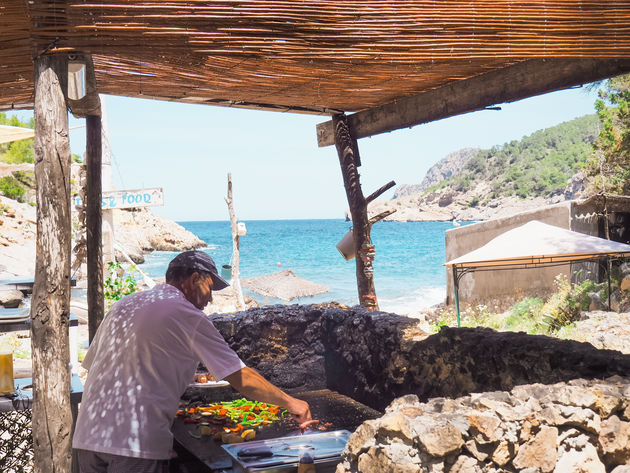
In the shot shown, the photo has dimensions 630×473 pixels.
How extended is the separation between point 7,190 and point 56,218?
23.4 m

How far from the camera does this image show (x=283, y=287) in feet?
52.0

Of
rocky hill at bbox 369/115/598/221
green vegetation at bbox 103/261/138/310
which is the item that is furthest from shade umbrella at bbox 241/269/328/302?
rocky hill at bbox 369/115/598/221

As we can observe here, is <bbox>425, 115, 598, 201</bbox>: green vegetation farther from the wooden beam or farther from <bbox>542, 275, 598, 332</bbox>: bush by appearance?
the wooden beam

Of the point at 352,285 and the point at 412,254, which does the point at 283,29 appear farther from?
the point at 412,254

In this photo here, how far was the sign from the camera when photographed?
5.82m

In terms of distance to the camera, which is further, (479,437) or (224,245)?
(224,245)

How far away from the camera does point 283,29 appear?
250 centimetres

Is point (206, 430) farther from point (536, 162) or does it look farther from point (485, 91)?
point (536, 162)

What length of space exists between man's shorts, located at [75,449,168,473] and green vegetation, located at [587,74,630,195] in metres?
10.9

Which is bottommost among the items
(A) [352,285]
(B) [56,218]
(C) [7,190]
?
(A) [352,285]

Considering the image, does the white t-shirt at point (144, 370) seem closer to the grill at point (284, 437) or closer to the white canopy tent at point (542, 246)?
the grill at point (284, 437)

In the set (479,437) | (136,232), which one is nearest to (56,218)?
(479,437)

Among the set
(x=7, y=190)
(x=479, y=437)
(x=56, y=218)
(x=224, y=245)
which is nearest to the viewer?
(x=479, y=437)

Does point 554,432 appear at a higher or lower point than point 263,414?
higher
